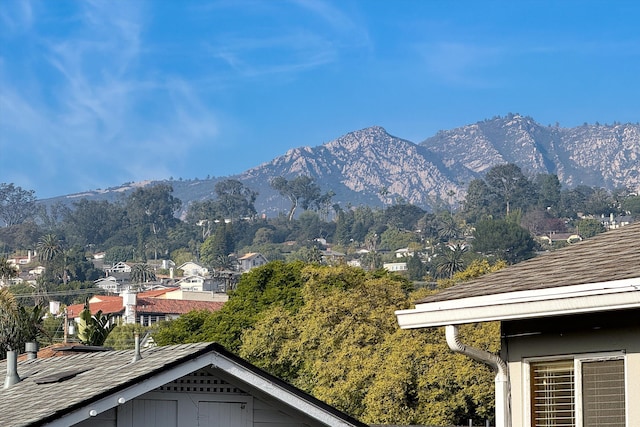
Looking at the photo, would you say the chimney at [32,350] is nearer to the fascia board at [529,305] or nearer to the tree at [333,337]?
the fascia board at [529,305]

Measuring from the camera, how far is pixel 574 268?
11680 mm

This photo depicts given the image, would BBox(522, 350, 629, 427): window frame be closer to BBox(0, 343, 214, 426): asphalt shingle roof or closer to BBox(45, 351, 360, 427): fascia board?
BBox(45, 351, 360, 427): fascia board

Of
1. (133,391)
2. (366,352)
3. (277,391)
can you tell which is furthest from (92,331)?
(133,391)

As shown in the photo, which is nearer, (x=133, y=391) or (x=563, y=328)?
(x=563, y=328)

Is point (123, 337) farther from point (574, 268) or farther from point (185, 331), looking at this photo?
point (574, 268)

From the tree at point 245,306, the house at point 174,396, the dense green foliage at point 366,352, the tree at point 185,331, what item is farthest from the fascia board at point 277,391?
the tree at point 185,331

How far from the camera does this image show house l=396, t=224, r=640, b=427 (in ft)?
35.4

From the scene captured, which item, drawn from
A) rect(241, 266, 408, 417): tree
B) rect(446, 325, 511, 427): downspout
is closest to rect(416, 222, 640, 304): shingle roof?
rect(446, 325, 511, 427): downspout

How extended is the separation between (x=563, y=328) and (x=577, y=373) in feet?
1.42

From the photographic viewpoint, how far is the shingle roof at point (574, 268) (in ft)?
35.9

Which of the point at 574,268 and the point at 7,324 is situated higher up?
the point at 7,324

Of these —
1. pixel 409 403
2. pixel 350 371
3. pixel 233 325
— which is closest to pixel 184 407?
pixel 409 403

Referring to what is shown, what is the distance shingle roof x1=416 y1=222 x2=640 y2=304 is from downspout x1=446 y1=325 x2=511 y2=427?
0.37 meters

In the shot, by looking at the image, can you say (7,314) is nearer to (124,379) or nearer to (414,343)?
(414,343)
